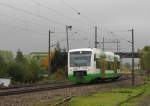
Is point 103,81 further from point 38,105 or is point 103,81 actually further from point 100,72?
point 38,105

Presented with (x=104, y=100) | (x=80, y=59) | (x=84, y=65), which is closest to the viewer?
(x=104, y=100)

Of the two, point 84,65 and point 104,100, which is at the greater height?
point 84,65

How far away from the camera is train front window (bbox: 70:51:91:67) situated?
43.4 metres

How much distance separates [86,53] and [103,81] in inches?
353

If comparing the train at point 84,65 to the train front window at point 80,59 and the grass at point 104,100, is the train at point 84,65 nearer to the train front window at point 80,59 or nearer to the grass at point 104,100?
the train front window at point 80,59

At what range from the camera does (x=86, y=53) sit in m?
43.6

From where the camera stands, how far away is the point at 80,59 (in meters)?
43.5

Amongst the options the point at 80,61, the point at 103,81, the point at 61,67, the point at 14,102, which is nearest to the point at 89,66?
the point at 80,61

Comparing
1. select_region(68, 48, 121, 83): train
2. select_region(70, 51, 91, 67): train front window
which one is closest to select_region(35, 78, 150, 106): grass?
select_region(68, 48, 121, 83): train

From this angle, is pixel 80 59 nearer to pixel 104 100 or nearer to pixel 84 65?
pixel 84 65

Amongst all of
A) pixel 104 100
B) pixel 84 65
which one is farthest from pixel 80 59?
pixel 104 100

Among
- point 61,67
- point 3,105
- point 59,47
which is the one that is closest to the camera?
point 3,105

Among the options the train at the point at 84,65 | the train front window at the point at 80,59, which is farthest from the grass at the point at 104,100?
the train front window at the point at 80,59

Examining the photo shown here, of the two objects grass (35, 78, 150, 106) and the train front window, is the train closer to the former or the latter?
the train front window
